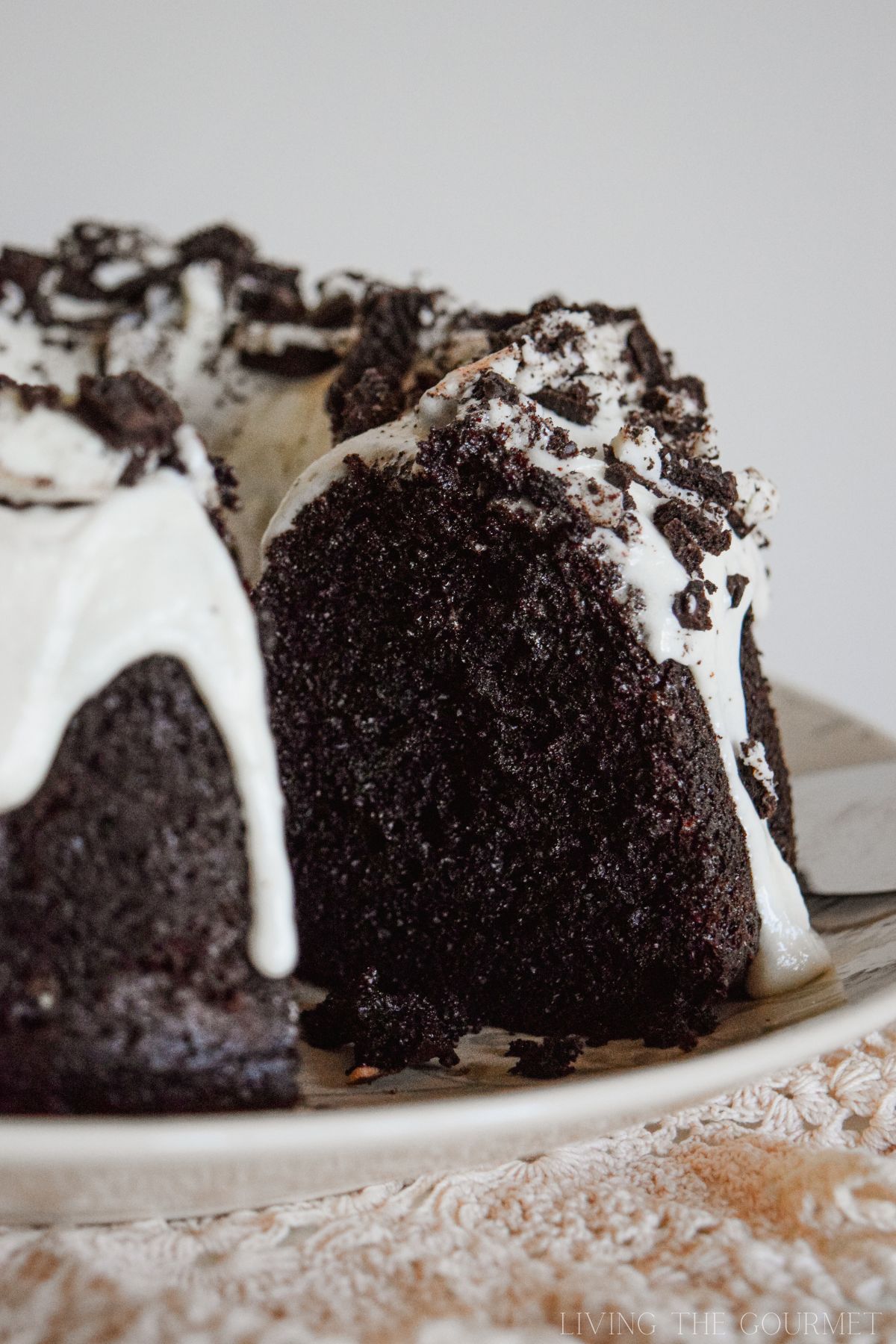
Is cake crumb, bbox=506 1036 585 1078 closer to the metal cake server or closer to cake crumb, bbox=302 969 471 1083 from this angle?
cake crumb, bbox=302 969 471 1083

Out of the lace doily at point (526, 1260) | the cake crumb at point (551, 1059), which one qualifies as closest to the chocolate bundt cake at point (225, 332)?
the cake crumb at point (551, 1059)

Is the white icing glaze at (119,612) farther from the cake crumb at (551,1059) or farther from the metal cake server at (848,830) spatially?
the metal cake server at (848,830)

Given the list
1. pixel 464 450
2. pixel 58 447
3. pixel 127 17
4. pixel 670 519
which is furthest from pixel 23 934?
pixel 127 17

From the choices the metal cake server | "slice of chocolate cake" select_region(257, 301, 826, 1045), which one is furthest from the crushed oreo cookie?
the metal cake server

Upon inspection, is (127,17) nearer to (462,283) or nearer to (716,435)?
(462,283)

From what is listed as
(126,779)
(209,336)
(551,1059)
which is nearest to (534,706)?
(551,1059)

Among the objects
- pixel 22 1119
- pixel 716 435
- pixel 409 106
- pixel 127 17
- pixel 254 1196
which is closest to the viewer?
pixel 22 1119
